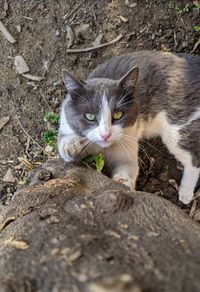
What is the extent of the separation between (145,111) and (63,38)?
1.00 meters

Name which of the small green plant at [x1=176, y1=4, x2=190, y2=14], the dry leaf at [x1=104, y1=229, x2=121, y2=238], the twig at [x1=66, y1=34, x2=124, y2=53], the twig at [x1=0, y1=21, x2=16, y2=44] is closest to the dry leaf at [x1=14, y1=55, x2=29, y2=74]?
the twig at [x1=0, y1=21, x2=16, y2=44]

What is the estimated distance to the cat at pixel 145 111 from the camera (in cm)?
275

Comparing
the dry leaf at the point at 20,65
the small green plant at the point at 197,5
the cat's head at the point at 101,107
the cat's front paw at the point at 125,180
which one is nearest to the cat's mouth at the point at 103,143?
the cat's head at the point at 101,107

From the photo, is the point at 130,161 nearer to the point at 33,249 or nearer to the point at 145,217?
the point at 145,217

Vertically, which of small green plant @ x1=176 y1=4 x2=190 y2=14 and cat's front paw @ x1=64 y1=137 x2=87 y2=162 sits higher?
small green plant @ x1=176 y1=4 x2=190 y2=14

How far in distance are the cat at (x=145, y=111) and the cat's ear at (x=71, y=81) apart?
0.12ft

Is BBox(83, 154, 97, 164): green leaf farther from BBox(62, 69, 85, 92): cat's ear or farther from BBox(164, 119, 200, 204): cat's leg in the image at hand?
BBox(164, 119, 200, 204): cat's leg

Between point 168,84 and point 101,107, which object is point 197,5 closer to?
point 168,84

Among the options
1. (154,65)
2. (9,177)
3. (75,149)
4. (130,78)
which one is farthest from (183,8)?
(9,177)

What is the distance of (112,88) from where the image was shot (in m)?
2.74

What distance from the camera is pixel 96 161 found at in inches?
107

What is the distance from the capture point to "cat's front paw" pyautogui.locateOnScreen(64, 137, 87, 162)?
2602 mm

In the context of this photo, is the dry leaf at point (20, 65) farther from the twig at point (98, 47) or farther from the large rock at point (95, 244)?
the large rock at point (95, 244)

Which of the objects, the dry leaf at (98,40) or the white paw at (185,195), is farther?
the dry leaf at (98,40)
